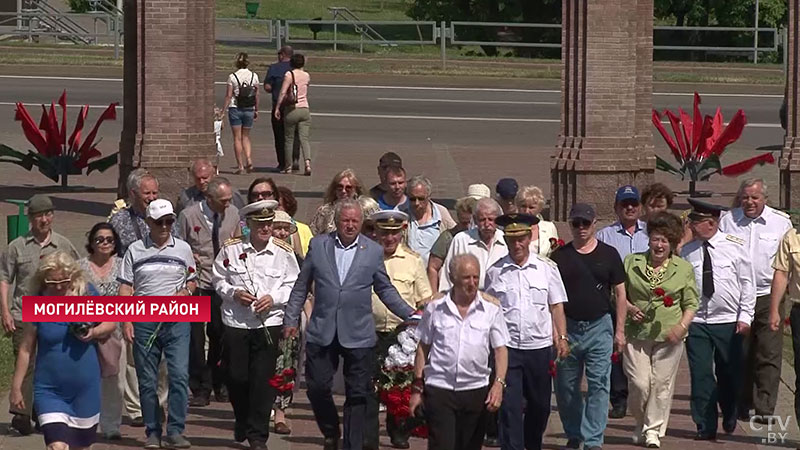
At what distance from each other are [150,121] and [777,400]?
30.6 ft

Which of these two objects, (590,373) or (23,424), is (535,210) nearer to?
(590,373)

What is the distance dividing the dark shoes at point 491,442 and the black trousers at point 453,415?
178cm

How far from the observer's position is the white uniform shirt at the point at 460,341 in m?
10.5

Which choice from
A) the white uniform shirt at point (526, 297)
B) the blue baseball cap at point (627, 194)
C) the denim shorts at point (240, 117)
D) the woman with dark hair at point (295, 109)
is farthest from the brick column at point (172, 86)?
the white uniform shirt at point (526, 297)

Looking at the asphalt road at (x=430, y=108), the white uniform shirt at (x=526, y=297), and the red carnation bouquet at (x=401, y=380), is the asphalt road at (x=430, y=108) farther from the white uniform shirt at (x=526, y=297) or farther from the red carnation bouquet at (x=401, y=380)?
the white uniform shirt at (x=526, y=297)

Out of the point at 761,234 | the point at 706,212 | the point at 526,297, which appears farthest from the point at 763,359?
the point at 526,297

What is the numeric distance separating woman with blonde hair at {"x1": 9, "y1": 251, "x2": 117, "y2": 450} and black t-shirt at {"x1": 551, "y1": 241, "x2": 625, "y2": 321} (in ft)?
10.8

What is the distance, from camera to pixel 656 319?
12.3 meters

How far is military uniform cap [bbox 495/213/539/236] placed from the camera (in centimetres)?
1128

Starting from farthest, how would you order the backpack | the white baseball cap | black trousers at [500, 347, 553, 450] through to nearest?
1. the backpack
2. the white baseball cap
3. black trousers at [500, 347, 553, 450]

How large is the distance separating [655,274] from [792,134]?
956 centimetres

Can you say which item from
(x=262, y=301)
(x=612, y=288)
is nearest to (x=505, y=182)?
(x=612, y=288)

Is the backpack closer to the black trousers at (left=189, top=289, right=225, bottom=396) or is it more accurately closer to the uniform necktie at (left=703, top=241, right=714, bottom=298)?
the black trousers at (left=189, top=289, right=225, bottom=396)

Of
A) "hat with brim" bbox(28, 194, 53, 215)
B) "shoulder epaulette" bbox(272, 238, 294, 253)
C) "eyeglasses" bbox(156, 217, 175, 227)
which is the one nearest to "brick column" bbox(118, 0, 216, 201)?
"hat with brim" bbox(28, 194, 53, 215)
